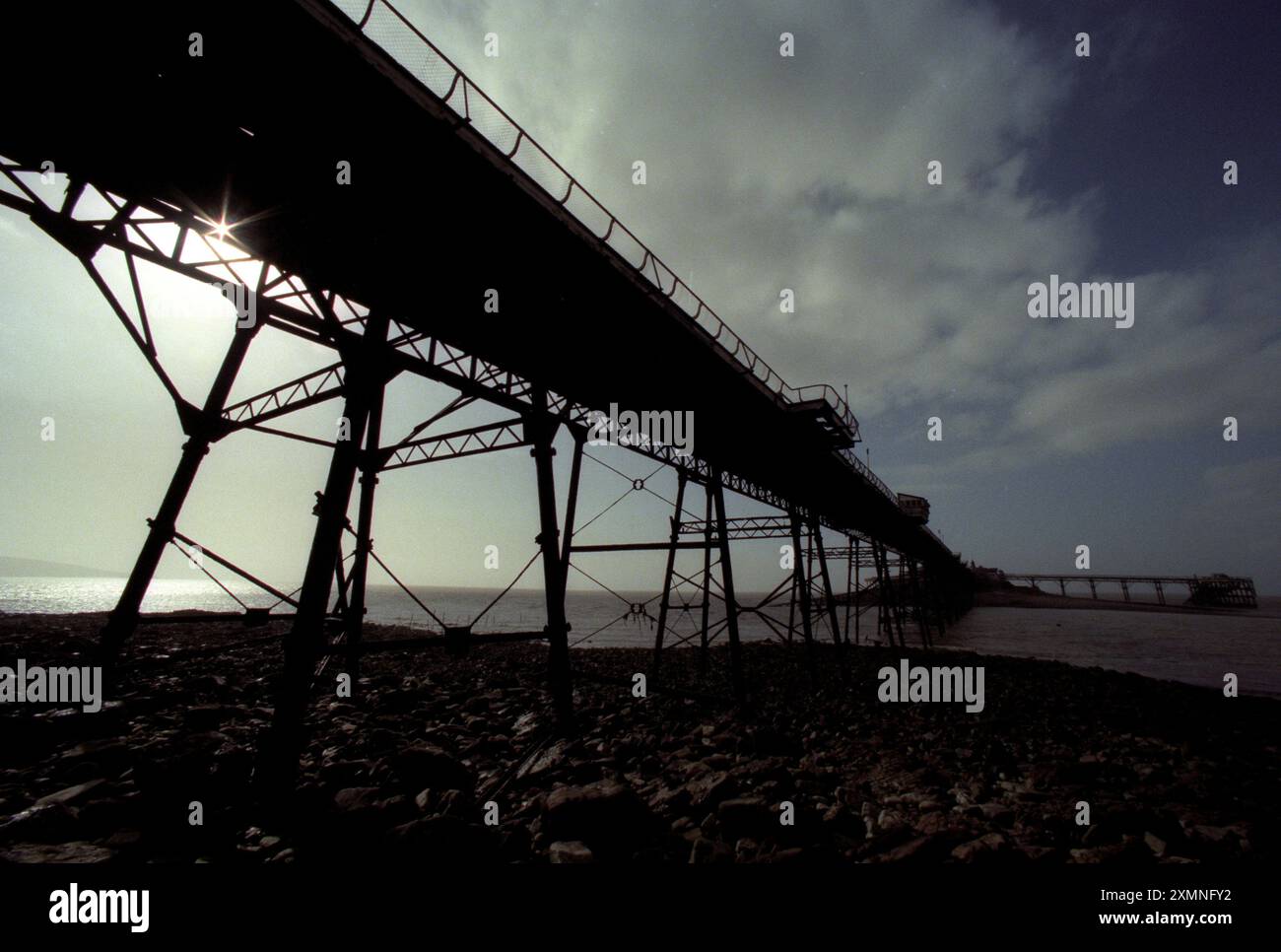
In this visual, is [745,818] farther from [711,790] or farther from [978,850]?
[978,850]

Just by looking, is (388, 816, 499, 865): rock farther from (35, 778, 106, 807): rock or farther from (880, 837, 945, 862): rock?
(880, 837, 945, 862): rock

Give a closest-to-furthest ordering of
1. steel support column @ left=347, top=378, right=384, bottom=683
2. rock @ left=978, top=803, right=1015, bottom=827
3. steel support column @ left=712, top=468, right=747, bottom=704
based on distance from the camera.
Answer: rock @ left=978, top=803, right=1015, bottom=827, steel support column @ left=347, top=378, right=384, bottom=683, steel support column @ left=712, top=468, right=747, bottom=704

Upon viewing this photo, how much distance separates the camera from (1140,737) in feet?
28.6

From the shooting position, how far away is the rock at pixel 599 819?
12.6ft

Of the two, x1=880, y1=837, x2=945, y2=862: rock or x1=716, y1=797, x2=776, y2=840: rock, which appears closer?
x1=880, y1=837, x2=945, y2=862: rock

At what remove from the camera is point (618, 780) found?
5148mm

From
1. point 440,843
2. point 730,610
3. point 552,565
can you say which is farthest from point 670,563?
point 440,843

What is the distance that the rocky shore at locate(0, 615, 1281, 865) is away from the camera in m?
3.54

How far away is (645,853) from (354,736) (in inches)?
182

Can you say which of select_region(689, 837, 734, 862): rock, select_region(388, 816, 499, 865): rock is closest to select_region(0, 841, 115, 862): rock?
select_region(388, 816, 499, 865): rock

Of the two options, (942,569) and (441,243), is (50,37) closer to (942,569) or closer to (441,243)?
(441,243)

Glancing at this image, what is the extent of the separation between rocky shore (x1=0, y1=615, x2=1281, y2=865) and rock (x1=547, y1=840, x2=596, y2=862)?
0.02 meters

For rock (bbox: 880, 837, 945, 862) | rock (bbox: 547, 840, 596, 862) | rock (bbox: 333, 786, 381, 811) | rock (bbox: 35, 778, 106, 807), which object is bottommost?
rock (bbox: 880, 837, 945, 862)
